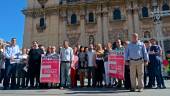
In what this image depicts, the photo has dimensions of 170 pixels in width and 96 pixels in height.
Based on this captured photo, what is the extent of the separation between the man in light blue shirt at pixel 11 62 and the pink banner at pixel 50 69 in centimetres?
110

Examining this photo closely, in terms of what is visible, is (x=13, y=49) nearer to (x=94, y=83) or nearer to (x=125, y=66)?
(x=94, y=83)

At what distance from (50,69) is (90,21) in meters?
27.0

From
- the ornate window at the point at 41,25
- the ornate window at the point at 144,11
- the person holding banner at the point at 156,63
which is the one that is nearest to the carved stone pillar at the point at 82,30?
the ornate window at the point at 41,25

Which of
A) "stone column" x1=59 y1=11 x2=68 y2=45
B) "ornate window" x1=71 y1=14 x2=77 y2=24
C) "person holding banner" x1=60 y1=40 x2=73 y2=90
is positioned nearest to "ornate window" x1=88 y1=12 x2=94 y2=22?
"ornate window" x1=71 y1=14 x2=77 y2=24

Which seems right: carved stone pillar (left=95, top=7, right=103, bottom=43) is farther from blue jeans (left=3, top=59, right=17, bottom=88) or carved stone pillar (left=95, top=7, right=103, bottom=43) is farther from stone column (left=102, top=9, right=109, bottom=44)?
blue jeans (left=3, top=59, right=17, bottom=88)

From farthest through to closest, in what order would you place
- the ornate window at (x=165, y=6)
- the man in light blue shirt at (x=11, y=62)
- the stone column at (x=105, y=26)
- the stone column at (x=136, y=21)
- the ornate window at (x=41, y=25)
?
the ornate window at (x=41, y=25) → the stone column at (x=105, y=26) → the stone column at (x=136, y=21) → the ornate window at (x=165, y=6) → the man in light blue shirt at (x=11, y=62)

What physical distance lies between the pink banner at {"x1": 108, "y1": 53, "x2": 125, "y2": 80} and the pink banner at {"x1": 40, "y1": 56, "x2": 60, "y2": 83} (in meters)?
1.97

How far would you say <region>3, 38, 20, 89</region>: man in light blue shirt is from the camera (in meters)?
11.2

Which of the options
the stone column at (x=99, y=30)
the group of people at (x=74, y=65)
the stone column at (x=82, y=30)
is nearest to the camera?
the group of people at (x=74, y=65)

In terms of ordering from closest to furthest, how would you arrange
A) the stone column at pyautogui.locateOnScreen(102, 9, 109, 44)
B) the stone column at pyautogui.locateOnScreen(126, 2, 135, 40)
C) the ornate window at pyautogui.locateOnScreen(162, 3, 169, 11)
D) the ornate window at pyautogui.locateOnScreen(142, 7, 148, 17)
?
the ornate window at pyautogui.locateOnScreen(162, 3, 169, 11)
the stone column at pyautogui.locateOnScreen(126, 2, 135, 40)
the ornate window at pyautogui.locateOnScreen(142, 7, 148, 17)
the stone column at pyautogui.locateOnScreen(102, 9, 109, 44)

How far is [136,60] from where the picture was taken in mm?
9477

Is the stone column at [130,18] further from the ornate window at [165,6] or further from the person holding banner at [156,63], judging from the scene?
the person holding banner at [156,63]

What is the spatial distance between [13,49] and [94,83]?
3.34 m

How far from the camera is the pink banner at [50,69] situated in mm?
11070
